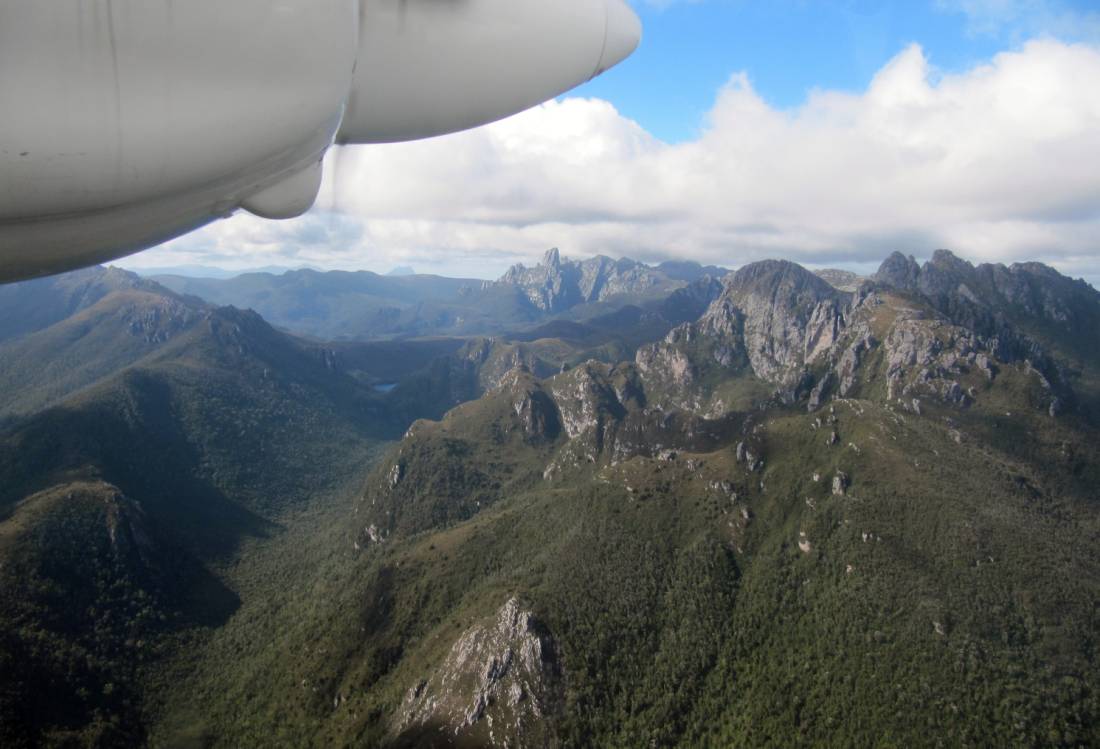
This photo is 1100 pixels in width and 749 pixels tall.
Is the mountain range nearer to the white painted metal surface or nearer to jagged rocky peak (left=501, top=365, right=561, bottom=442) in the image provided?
jagged rocky peak (left=501, top=365, right=561, bottom=442)

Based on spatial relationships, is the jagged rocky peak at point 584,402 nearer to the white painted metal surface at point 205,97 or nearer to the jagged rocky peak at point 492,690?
the jagged rocky peak at point 492,690

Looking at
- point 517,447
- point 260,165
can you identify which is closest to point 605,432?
point 517,447

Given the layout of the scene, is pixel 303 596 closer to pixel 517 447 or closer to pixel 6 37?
pixel 517 447

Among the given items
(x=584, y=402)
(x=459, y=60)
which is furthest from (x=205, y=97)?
(x=584, y=402)

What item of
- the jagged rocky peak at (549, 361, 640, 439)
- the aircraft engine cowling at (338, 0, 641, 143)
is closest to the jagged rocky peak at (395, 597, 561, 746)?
the aircraft engine cowling at (338, 0, 641, 143)

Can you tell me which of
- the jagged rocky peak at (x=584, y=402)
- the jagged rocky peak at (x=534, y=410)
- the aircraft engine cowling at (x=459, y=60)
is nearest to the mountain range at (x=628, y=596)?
the jagged rocky peak at (x=584, y=402)
